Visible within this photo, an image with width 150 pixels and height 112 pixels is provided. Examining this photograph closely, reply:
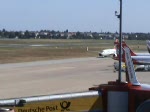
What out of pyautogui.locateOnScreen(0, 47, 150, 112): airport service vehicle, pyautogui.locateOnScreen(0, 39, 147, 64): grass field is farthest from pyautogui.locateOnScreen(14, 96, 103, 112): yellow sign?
pyautogui.locateOnScreen(0, 39, 147, 64): grass field

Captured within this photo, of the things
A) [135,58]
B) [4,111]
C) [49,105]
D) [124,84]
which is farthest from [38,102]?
[135,58]

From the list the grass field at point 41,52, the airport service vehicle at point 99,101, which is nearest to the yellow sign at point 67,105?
the airport service vehicle at point 99,101

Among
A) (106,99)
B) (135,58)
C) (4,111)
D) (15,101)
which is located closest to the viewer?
(4,111)

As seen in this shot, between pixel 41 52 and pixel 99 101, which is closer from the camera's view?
pixel 99 101

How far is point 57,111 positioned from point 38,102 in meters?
0.34

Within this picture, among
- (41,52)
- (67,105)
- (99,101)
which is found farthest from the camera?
(41,52)

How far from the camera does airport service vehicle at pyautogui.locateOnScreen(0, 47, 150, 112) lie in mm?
7089

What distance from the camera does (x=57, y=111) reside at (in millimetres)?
7141

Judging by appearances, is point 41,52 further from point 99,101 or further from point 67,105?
point 67,105

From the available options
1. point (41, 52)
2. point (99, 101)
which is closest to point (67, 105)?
point (99, 101)

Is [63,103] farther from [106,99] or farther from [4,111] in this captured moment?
[4,111]

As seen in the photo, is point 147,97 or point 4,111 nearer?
point 4,111

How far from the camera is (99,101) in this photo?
291 inches

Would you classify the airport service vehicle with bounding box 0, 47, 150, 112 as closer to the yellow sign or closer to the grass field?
the yellow sign
